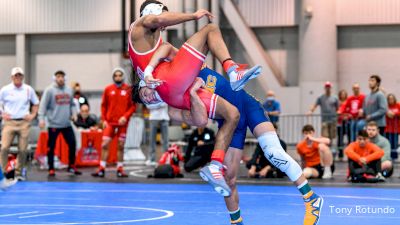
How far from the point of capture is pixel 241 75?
6090 millimetres

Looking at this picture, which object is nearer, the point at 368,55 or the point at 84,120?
the point at 84,120

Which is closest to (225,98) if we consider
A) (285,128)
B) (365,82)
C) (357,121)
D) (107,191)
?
(107,191)

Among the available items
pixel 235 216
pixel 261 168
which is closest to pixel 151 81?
pixel 235 216

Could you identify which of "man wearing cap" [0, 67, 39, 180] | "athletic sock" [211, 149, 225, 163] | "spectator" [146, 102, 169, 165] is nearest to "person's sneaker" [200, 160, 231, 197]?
"athletic sock" [211, 149, 225, 163]

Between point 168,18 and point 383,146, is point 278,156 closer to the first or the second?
point 168,18

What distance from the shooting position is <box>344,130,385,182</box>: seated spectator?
41.5 ft

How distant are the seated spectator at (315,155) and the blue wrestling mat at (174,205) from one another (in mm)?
1641

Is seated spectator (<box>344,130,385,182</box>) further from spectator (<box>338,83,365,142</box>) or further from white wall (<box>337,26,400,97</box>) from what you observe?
white wall (<box>337,26,400,97</box>)

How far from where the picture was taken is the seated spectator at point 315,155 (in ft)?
43.3

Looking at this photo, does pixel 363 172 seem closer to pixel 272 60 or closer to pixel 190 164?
pixel 190 164

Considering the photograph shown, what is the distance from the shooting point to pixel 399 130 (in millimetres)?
16969

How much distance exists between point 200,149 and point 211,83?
27.3ft

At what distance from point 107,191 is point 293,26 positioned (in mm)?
16466

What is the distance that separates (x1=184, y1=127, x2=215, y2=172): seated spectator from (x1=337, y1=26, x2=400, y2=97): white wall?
38.6ft
